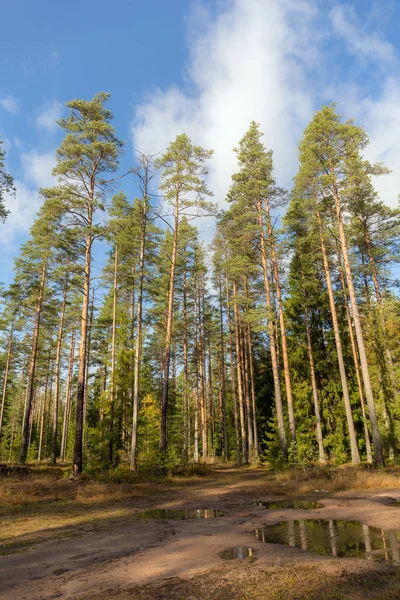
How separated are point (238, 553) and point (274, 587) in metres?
1.74

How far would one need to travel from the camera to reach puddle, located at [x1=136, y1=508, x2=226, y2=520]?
30.8ft

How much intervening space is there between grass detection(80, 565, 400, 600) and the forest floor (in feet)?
0.04

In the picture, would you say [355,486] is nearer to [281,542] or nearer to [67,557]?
[281,542]

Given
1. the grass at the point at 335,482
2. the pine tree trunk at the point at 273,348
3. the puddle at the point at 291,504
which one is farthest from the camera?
the pine tree trunk at the point at 273,348

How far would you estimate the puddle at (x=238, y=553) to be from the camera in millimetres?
5492

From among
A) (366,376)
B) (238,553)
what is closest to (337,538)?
(238,553)

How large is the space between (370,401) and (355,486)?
5.18 m

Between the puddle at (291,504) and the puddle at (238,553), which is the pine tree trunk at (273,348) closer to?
the puddle at (291,504)

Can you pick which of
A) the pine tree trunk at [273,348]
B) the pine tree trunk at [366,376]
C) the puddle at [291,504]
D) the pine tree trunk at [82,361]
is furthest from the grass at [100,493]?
the pine tree trunk at [273,348]

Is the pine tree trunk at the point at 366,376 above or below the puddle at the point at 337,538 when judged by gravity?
above

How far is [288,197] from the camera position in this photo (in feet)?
70.4

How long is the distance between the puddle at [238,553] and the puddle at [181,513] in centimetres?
337

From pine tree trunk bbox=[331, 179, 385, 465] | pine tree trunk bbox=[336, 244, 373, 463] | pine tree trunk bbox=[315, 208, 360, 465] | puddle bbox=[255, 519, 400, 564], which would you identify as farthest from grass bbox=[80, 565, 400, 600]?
pine tree trunk bbox=[336, 244, 373, 463]

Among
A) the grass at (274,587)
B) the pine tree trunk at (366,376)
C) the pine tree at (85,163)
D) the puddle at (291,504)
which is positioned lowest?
the puddle at (291,504)
